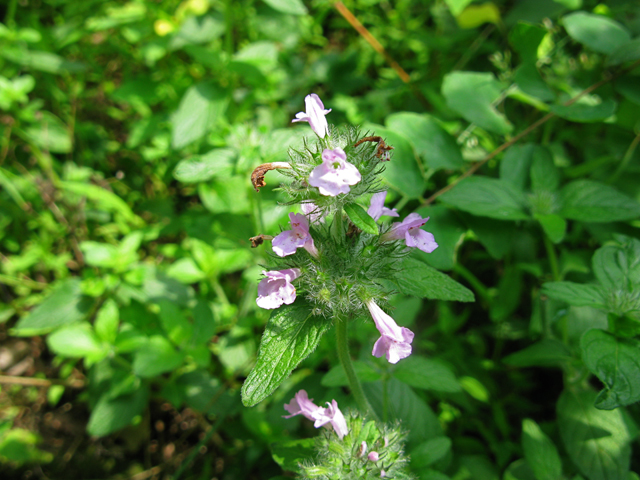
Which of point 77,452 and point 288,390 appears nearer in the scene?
point 288,390

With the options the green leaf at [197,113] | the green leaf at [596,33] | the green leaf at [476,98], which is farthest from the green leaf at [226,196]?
the green leaf at [596,33]

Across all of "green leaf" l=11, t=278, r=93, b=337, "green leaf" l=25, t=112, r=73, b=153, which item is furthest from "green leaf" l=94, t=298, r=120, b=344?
"green leaf" l=25, t=112, r=73, b=153

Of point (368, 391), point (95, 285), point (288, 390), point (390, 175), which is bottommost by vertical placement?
point (288, 390)

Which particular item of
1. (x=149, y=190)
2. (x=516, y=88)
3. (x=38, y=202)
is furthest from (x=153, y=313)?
(x=516, y=88)

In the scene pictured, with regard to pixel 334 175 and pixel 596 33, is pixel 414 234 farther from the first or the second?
pixel 596 33

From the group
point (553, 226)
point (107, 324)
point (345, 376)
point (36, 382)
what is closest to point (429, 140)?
point (553, 226)

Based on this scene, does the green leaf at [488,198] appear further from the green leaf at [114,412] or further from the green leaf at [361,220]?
the green leaf at [114,412]

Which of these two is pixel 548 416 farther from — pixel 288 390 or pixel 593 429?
pixel 288 390
